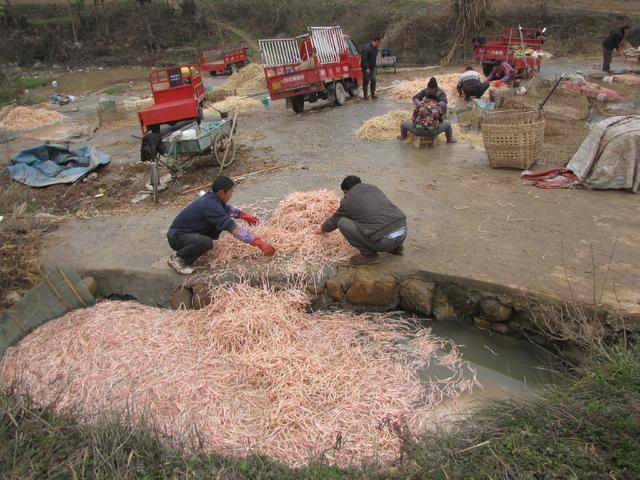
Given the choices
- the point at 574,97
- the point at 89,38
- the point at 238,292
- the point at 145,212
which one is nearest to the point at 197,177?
the point at 145,212

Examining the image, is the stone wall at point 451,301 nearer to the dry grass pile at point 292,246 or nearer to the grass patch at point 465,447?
the dry grass pile at point 292,246

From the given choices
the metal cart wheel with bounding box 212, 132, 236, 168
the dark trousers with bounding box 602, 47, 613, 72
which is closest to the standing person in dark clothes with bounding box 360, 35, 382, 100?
the metal cart wheel with bounding box 212, 132, 236, 168

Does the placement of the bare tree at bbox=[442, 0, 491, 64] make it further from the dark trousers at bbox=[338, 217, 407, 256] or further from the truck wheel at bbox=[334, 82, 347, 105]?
the dark trousers at bbox=[338, 217, 407, 256]

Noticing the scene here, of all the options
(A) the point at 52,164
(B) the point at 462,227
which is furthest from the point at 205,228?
(A) the point at 52,164

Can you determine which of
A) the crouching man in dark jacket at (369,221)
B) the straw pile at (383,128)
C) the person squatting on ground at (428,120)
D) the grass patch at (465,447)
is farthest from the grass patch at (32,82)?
the grass patch at (465,447)

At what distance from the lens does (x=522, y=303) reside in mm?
3914

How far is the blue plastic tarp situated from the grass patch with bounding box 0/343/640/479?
6.60 metres

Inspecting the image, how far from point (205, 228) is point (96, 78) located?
26.8m

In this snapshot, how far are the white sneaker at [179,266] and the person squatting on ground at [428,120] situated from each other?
17.0ft

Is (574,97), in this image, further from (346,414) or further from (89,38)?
(89,38)

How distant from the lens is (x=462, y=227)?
5078 millimetres

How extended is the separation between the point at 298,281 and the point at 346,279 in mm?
491

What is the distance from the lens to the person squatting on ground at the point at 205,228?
14.8ft

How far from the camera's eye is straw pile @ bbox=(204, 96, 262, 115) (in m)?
14.0
